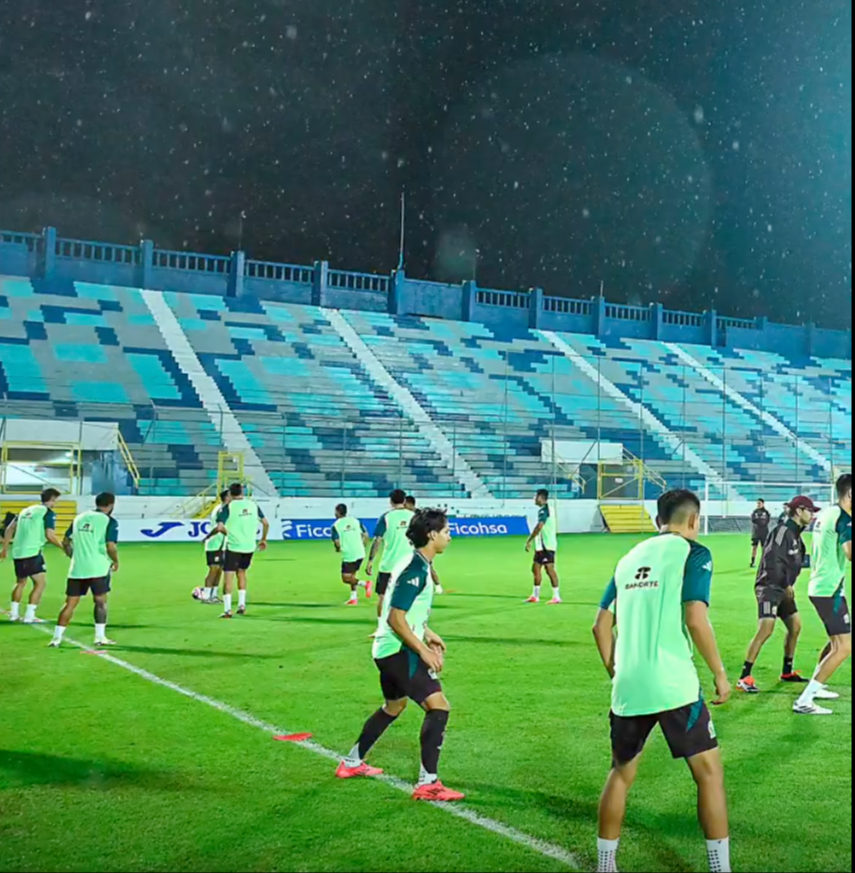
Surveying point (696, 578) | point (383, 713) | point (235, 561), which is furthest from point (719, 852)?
point (235, 561)

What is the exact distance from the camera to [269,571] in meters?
21.7

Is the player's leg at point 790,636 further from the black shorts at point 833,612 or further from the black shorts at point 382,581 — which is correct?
the black shorts at point 382,581

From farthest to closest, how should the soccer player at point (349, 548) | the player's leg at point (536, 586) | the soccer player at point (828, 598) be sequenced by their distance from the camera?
the player's leg at point (536, 586)
the soccer player at point (349, 548)
the soccer player at point (828, 598)

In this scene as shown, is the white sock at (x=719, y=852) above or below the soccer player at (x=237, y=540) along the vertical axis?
below

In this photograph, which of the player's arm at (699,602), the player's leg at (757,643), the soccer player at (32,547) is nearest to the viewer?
the player's arm at (699,602)

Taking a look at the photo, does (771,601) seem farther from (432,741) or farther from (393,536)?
(393,536)

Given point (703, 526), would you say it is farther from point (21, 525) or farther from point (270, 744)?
point (270, 744)

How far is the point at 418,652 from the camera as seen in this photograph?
5883mm

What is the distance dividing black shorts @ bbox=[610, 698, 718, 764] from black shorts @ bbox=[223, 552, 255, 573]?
34.7 ft

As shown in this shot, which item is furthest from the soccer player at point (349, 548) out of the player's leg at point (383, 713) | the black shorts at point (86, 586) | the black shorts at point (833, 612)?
the player's leg at point (383, 713)

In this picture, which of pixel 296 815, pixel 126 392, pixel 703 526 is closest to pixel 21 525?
pixel 296 815

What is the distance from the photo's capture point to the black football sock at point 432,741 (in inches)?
238

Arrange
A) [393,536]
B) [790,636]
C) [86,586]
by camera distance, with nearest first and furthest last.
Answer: [790,636]
[86,586]
[393,536]

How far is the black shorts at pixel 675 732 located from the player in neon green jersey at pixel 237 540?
1050cm
